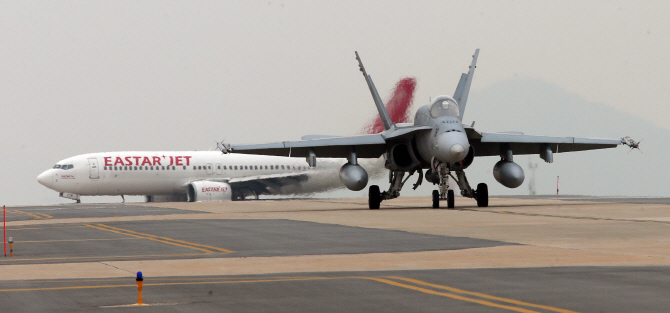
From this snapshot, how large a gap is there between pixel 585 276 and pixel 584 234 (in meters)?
8.78

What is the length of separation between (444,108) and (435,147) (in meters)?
1.59

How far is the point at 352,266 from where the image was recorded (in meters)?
15.8

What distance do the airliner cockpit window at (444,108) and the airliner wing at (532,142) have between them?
1.31 meters

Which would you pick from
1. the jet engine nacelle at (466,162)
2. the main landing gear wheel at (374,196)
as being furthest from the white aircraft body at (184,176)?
the jet engine nacelle at (466,162)

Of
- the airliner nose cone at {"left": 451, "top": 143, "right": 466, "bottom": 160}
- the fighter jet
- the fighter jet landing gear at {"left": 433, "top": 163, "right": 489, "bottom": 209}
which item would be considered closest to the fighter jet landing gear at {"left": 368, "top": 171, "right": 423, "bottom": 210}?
the fighter jet

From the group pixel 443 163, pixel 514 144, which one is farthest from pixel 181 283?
pixel 514 144

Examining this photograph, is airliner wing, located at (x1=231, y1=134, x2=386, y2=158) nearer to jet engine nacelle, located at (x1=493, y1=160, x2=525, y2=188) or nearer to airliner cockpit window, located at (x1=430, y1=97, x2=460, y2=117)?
airliner cockpit window, located at (x1=430, y1=97, x2=460, y2=117)

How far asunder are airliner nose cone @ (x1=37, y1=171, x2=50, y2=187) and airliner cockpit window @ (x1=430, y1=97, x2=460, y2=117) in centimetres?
3243

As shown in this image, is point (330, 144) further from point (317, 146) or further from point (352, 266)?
point (352, 266)

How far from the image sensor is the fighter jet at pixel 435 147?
35.5 m

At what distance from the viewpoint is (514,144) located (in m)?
39.8

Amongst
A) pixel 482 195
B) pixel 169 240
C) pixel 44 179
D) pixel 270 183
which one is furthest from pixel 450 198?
pixel 44 179

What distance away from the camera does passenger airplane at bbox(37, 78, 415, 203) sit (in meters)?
58.8

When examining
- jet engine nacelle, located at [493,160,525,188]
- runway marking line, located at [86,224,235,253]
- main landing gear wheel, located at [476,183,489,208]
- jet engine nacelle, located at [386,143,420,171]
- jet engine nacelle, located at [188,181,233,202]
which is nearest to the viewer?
runway marking line, located at [86,224,235,253]
